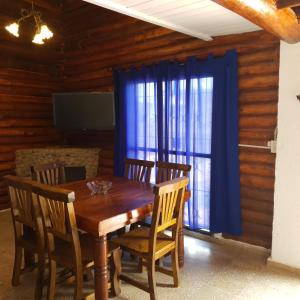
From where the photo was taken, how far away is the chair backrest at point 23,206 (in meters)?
2.39

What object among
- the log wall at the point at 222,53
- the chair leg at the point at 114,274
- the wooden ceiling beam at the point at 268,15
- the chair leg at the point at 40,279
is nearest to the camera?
the wooden ceiling beam at the point at 268,15

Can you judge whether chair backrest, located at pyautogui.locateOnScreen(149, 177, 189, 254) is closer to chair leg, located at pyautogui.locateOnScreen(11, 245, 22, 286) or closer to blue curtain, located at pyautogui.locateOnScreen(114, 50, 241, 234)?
blue curtain, located at pyautogui.locateOnScreen(114, 50, 241, 234)

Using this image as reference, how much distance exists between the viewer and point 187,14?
2.64 meters

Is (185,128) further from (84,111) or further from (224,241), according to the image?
(84,111)

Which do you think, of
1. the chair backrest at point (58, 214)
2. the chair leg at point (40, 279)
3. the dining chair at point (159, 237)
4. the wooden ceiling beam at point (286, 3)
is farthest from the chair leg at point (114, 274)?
the wooden ceiling beam at point (286, 3)

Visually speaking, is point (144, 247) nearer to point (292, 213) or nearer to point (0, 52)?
point (292, 213)

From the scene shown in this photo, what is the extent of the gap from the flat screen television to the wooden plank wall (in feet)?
1.50

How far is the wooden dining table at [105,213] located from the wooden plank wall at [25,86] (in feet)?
7.28

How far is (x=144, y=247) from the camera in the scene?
8.16ft

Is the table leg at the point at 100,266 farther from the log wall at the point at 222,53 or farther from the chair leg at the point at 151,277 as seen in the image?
the log wall at the point at 222,53

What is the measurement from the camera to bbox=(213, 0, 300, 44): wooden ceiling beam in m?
1.82

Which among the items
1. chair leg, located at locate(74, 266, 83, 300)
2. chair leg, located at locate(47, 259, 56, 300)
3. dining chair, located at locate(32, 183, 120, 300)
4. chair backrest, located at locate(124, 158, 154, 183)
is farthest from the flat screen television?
chair leg, located at locate(74, 266, 83, 300)

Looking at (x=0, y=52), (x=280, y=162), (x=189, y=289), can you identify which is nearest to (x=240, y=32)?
(x=280, y=162)

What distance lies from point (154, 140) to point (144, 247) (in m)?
1.83
